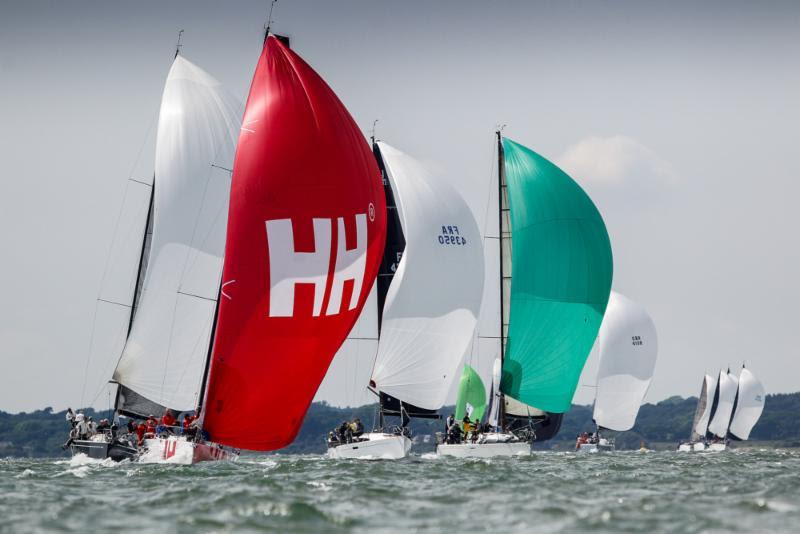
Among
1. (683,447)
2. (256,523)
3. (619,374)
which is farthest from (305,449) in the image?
(256,523)

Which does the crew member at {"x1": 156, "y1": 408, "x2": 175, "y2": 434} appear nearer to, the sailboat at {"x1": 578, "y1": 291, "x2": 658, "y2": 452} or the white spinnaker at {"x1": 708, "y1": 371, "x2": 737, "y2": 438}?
the sailboat at {"x1": 578, "y1": 291, "x2": 658, "y2": 452}

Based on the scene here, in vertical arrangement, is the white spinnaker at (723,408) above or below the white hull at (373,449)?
above

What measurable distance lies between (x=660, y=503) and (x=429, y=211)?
2338 centimetres

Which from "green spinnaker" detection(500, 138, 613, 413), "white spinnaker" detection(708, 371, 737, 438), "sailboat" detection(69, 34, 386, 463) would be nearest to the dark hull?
"sailboat" detection(69, 34, 386, 463)

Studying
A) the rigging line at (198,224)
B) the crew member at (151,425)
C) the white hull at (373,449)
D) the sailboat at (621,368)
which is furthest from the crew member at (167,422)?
the sailboat at (621,368)

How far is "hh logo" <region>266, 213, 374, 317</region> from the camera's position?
25.6 meters

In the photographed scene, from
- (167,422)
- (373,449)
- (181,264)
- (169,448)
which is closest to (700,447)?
(373,449)

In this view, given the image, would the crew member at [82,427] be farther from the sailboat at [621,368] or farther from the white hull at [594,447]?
the sailboat at [621,368]

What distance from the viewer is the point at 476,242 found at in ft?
134

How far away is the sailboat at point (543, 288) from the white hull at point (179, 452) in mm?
15032

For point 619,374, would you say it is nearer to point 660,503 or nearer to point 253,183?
point 253,183

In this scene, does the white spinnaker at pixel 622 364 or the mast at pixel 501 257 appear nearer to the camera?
the mast at pixel 501 257

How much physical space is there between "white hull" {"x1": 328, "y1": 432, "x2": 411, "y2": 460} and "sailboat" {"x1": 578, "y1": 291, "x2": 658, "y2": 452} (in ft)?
114

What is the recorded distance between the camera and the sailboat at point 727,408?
9606cm
